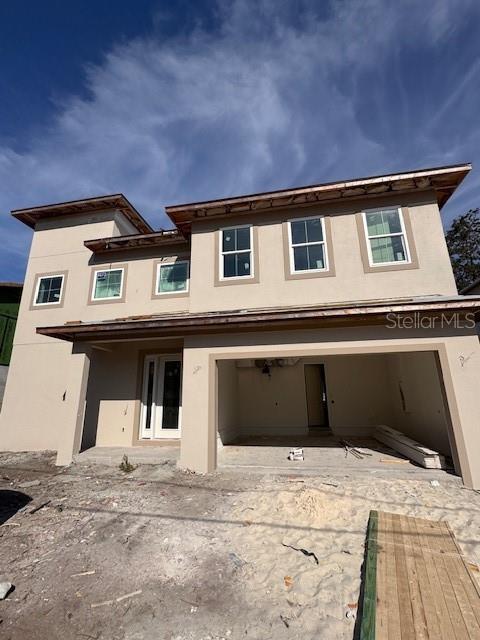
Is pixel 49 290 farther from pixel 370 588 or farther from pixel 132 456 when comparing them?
pixel 370 588

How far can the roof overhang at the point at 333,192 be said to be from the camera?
24.1 ft

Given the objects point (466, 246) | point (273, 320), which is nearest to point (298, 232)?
point (273, 320)

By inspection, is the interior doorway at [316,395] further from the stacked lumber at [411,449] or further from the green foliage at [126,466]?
the green foliage at [126,466]

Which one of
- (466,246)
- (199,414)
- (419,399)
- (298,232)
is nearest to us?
(199,414)

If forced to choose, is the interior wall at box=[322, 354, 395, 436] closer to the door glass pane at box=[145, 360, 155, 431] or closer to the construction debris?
the construction debris

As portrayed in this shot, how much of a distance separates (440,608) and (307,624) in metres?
1.28

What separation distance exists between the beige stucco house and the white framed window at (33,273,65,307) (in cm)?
5

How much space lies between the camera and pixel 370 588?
9.89 feet

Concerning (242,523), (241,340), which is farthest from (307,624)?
(241,340)

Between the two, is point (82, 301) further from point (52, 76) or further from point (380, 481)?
point (380, 481)

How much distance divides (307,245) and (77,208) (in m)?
9.28

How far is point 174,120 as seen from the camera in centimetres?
1003

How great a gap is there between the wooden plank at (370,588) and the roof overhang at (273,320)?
12.7ft

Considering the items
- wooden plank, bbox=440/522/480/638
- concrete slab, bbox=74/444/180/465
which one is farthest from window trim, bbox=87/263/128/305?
wooden plank, bbox=440/522/480/638
